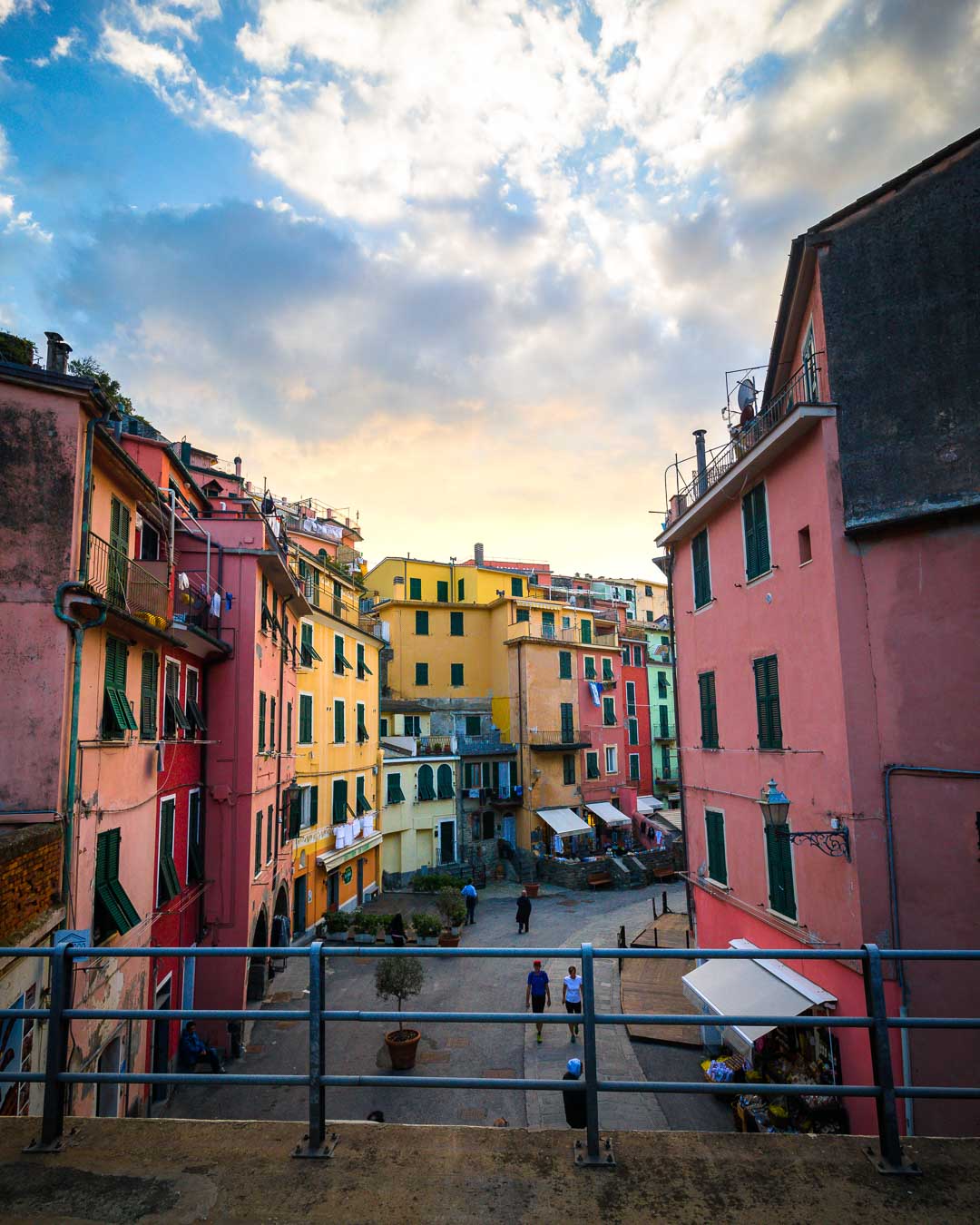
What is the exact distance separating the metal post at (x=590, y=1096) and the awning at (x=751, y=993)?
9.23 metres

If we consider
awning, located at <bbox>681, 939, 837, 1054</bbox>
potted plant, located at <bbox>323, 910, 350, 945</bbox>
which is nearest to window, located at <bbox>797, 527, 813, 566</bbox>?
awning, located at <bbox>681, 939, 837, 1054</bbox>

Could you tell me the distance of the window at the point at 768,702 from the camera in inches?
551

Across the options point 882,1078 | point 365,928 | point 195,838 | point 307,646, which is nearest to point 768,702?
point 882,1078

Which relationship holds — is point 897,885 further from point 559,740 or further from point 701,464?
point 559,740

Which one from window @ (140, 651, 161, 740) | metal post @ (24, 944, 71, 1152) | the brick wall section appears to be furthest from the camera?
window @ (140, 651, 161, 740)

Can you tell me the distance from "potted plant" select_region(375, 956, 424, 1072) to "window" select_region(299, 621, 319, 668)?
1130 centimetres

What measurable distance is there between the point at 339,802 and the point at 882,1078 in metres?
28.8

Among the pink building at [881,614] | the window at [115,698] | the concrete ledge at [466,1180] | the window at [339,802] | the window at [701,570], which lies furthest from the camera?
the window at [339,802]

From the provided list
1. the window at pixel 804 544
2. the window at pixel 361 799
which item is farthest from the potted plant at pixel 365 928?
the window at pixel 804 544

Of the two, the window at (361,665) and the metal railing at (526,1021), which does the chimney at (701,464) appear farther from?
the window at (361,665)

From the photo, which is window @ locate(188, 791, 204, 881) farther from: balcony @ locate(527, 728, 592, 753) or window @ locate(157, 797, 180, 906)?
balcony @ locate(527, 728, 592, 753)

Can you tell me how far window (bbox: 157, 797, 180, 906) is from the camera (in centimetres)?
1520

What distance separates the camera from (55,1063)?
3.65 metres

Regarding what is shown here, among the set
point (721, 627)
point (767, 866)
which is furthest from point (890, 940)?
point (721, 627)
